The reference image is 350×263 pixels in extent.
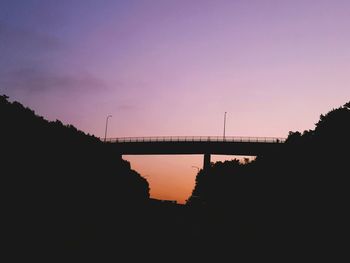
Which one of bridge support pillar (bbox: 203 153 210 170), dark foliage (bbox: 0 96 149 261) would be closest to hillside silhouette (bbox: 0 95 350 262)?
dark foliage (bbox: 0 96 149 261)

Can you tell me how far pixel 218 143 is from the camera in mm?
105750

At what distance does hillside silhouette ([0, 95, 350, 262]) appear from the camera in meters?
27.1

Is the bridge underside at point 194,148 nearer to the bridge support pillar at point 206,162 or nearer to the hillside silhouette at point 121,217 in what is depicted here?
the bridge support pillar at point 206,162

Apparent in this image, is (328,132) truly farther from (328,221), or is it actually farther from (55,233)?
(55,233)

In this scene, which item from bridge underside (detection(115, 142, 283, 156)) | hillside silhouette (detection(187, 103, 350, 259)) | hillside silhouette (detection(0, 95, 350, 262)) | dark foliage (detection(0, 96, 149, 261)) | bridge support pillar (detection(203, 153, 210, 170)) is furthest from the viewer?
bridge support pillar (detection(203, 153, 210, 170))

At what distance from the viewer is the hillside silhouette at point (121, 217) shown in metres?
27.1

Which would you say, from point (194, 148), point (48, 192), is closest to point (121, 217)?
point (48, 192)

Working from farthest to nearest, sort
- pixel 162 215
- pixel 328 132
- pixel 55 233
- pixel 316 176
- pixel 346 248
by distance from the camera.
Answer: pixel 162 215, pixel 328 132, pixel 316 176, pixel 55 233, pixel 346 248

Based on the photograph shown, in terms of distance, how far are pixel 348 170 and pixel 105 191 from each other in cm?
2778

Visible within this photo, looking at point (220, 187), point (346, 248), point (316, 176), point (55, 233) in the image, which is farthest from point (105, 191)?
point (220, 187)

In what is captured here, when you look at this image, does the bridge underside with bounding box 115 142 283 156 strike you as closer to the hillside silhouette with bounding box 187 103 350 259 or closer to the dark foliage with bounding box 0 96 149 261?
the hillside silhouette with bounding box 187 103 350 259

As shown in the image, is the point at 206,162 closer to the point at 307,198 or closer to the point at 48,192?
the point at 307,198

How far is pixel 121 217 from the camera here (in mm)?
51000

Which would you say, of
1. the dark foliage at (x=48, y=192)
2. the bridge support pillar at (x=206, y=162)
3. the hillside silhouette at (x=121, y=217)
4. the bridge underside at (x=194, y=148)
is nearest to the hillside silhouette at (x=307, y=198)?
the hillside silhouette at (x=121, y=217)
